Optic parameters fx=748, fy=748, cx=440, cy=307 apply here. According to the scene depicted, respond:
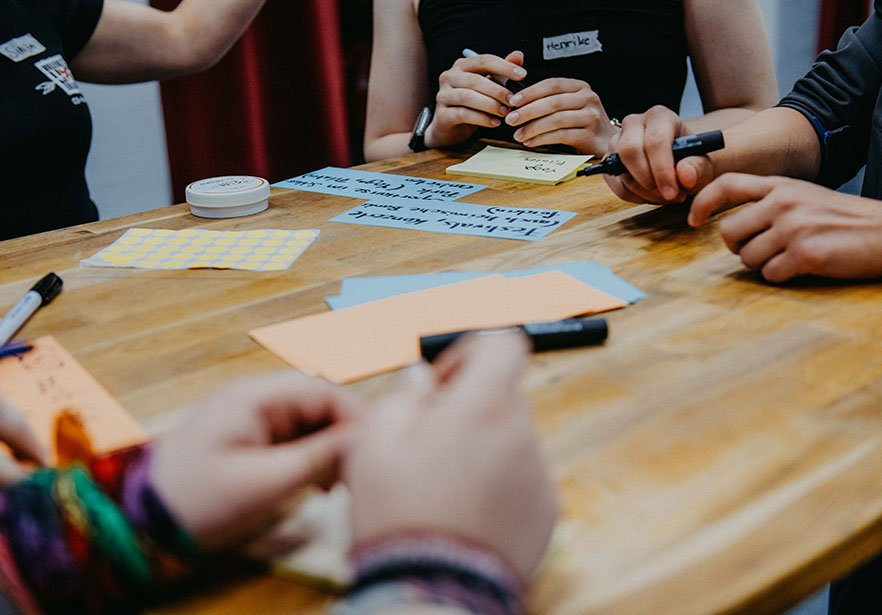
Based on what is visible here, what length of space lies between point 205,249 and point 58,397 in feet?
1.11

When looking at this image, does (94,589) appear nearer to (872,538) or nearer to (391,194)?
(872,538)

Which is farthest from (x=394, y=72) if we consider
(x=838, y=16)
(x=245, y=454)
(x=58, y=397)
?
(x=838, y=16)

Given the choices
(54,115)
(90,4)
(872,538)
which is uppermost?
(90,4)

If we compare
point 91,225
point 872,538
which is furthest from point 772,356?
point 91,225

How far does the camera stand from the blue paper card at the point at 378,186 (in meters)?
1.05

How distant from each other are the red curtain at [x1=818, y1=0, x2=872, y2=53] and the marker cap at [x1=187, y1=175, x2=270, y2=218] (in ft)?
8.59

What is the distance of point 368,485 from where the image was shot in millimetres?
328

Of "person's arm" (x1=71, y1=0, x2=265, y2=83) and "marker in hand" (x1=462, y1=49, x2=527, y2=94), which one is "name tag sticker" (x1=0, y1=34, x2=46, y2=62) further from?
"marker in hand" (x1=462, y1=49, x2=527, y2=94)

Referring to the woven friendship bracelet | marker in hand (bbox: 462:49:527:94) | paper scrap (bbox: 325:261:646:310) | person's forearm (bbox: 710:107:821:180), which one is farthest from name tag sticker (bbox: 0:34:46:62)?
the woven friendship bracelet

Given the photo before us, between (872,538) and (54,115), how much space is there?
1255mm

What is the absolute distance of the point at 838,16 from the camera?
2.84m

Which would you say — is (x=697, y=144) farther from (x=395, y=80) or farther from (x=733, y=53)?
(x=395, y=80)

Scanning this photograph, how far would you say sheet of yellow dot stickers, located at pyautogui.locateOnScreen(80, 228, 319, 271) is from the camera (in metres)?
0.82

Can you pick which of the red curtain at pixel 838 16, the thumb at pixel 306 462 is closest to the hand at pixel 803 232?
the thumb at pixel 306 462
